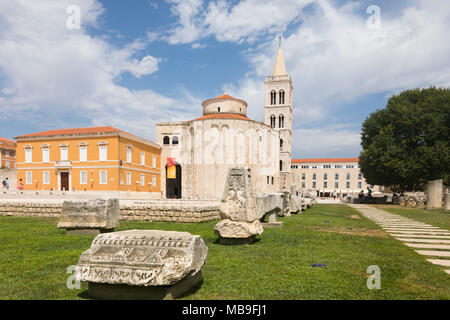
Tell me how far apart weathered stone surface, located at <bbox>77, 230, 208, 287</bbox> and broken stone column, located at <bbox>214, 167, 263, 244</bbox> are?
10.3ft

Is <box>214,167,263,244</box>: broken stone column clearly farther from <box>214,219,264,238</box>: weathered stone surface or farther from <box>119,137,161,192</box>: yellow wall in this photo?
<box>119,137,161,192</box>: yellow wall

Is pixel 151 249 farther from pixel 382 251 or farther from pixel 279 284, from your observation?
pixel 382 251

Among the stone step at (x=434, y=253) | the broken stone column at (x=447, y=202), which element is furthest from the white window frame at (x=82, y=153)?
the broken stone column at (x=447, y=202)

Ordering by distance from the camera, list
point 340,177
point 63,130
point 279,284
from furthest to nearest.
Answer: point 340,177
point 63,130
point 279,284

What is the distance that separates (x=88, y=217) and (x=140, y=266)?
573 centimetres

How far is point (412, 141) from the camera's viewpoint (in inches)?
1200

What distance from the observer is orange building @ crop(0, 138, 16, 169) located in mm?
50750

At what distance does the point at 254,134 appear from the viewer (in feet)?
143

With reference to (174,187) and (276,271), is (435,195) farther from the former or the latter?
(174,187)

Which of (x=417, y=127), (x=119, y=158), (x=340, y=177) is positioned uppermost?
(x=417, y=127)

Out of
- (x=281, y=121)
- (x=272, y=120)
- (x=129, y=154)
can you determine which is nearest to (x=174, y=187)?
(x=129, y=154)
